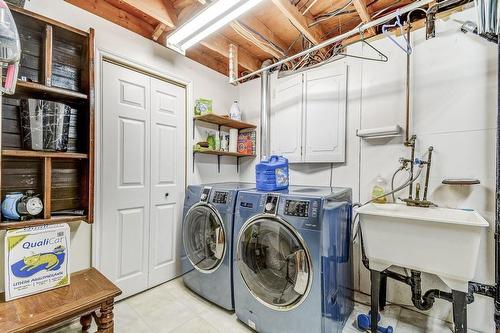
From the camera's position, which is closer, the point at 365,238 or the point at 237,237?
the point at 365,238

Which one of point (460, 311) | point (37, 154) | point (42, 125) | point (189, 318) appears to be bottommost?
point (189, 318)

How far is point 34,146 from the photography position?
1.46 m

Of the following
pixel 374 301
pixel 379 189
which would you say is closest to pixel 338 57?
pixel 379 189

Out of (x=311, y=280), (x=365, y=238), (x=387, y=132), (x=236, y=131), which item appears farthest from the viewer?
(x=236, y=131)

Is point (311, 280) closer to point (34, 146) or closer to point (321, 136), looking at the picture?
point (321, 136)

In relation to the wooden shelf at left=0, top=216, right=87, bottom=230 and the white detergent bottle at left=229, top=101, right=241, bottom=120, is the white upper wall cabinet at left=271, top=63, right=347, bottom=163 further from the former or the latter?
the wooden shelf at left=0, top=216, right=87, bottom=230

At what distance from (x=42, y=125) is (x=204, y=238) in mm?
1487

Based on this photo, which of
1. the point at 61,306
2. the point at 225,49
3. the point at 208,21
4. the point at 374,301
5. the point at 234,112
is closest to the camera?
the point at 61,306

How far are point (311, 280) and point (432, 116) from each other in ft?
5.40

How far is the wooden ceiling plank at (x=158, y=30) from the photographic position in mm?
2169

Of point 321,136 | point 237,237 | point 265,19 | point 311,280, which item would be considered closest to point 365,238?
point 311,280

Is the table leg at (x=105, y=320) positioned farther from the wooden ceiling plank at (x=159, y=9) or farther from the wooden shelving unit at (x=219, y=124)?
the wooden ceiling plank at (x=159, y=9)

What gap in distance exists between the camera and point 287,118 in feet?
8.83

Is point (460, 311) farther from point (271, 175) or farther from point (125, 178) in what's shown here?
point (125, 178)
